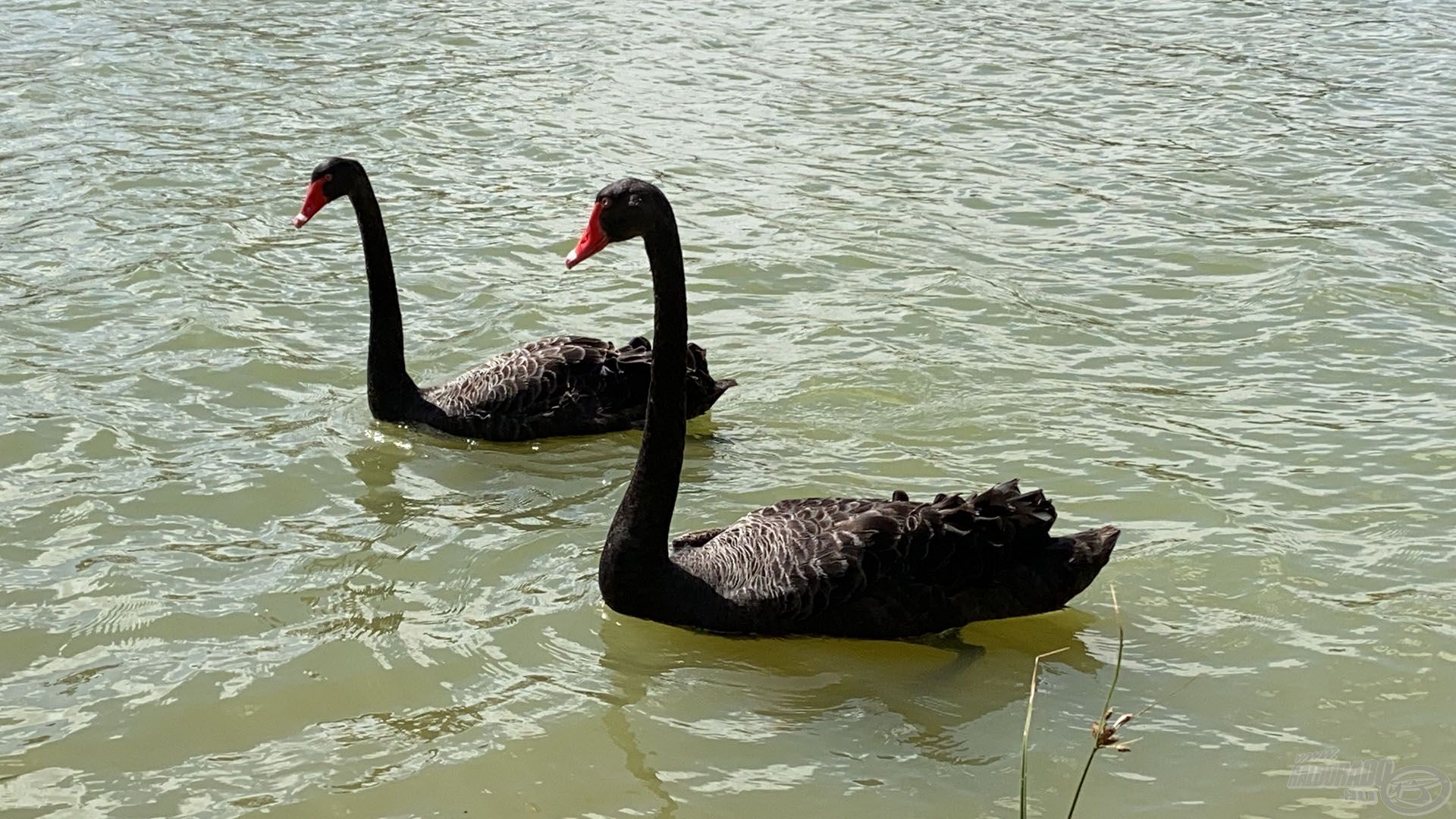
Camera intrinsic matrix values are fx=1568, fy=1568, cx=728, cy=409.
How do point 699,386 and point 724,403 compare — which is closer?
point 699,386

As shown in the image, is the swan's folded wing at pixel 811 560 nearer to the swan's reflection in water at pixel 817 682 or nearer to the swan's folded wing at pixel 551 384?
the swan's reflection in water at pixel 817 682

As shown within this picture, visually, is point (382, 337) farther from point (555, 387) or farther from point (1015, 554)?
point (1015, 554)

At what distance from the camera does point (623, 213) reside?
5016 millimetres

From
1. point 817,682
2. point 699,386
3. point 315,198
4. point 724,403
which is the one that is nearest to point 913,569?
point 817,682

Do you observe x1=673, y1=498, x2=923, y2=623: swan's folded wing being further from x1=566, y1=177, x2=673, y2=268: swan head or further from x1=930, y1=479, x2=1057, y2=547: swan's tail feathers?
x1=566, y1=177, x2=673, y2=268: swan head

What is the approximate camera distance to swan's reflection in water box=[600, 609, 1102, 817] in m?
4.58

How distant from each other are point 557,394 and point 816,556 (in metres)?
2.10

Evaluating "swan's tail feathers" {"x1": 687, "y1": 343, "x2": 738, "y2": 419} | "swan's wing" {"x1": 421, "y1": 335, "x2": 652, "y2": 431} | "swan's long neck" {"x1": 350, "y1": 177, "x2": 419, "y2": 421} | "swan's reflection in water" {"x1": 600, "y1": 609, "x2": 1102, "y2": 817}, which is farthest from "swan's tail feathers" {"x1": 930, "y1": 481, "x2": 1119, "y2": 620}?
"swan's long neck" {"x1": 350, "y1": 177, "x2": 419, "y2": 421}

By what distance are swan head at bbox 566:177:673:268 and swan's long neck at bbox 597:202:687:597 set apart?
29 millimetres

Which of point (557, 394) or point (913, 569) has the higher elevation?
point (557, 394)

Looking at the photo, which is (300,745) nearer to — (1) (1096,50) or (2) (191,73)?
(2) (191,73)

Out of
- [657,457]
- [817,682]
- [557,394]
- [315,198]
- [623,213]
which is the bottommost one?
[817,682]

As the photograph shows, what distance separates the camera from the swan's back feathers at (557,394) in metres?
6.76

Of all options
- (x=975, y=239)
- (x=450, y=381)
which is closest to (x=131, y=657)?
(x=450, y=381)
